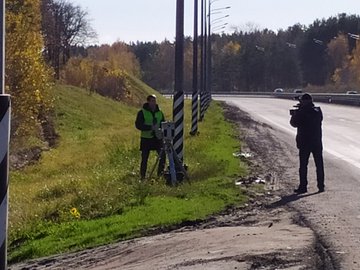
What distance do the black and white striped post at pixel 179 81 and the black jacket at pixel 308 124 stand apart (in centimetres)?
397

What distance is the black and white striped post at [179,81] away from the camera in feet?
71.4

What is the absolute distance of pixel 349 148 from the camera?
31.5 m

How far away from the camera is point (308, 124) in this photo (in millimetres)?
18734

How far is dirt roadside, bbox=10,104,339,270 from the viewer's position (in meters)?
10.5

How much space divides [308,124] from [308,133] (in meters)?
0.21

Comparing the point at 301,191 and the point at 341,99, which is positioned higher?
the point at 301,191

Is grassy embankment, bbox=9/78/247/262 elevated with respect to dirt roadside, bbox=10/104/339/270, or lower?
lower

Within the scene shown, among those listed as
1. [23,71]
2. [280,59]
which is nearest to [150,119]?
[23,71]

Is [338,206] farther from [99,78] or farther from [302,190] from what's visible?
[99,78]

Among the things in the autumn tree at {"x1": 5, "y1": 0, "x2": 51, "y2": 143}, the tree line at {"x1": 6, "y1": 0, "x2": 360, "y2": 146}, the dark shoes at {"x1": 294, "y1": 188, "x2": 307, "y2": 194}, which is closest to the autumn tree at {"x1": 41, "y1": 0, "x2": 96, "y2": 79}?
the tree line at {"x1": 6, "y1": 0, "x2": 360, "y2": 146}

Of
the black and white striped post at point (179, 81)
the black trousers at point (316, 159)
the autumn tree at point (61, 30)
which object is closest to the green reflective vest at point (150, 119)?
the black and white striped post at point (179, 81)

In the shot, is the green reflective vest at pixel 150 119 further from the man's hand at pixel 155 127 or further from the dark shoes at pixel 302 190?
the dark shoes at pixel 302 190

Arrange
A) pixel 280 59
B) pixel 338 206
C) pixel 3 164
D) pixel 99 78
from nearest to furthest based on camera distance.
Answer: pixel 3 164, pixel 338 206, pixel 99 78, pixel 280 59

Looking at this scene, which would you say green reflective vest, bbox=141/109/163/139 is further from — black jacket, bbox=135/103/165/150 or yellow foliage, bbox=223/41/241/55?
yellow foliage, bbox=223/41/241/55
